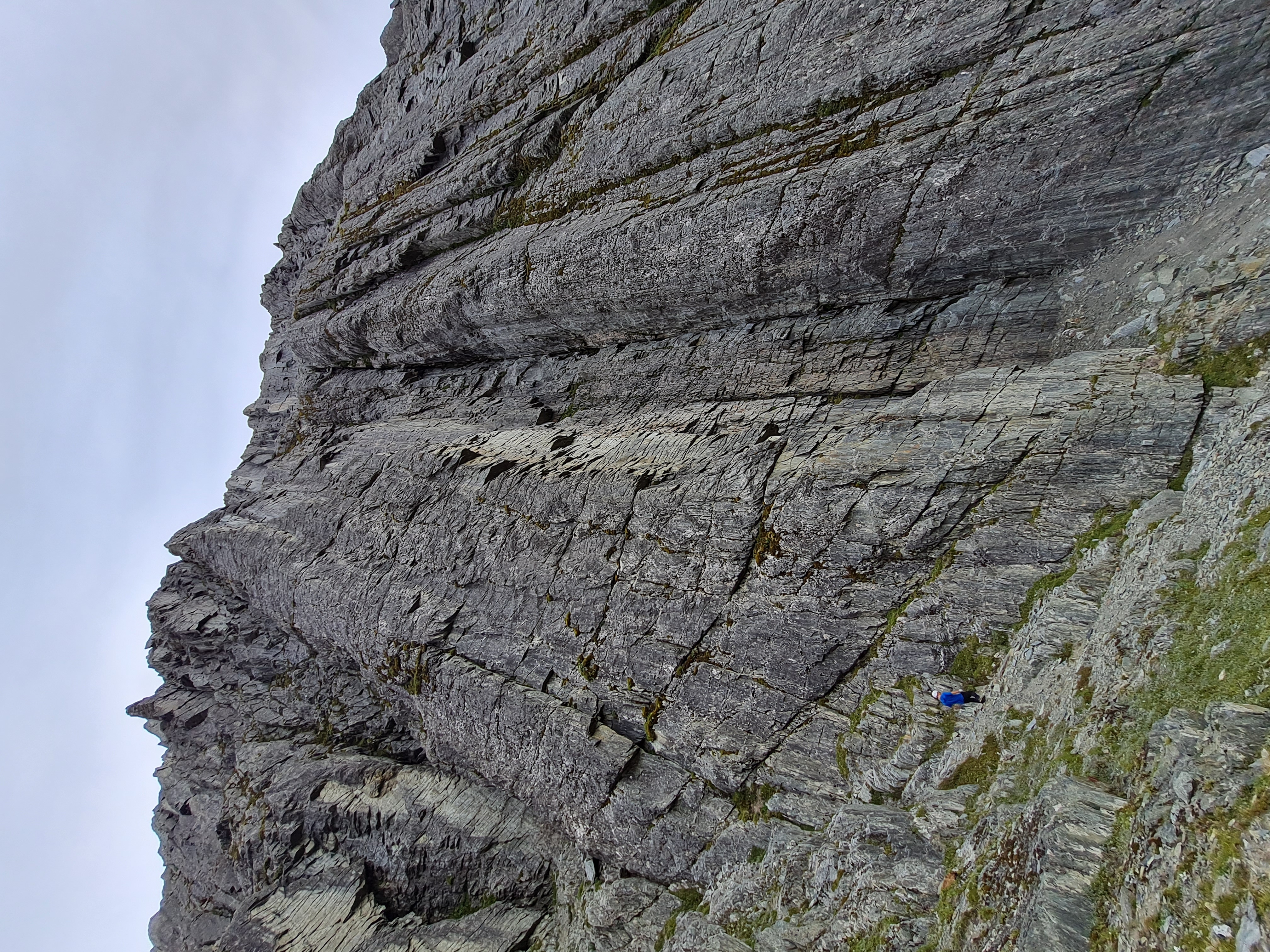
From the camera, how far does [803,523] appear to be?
60.3 ft

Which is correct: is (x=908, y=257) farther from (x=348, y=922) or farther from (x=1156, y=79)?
(x=348, y=922)

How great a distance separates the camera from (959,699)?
14.8 m

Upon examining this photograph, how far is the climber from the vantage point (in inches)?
580

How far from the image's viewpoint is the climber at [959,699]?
580 inches

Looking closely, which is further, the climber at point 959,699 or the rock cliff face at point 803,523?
the climber at point 959,699

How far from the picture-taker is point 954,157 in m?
17.5

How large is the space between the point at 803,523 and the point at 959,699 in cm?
590

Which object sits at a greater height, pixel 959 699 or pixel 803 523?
pixel 803 523

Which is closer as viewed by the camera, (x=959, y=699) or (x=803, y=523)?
(x=959, y=699)

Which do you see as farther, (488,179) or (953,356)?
(488,179)

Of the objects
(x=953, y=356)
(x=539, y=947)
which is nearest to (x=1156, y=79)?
(x=953, y=356)

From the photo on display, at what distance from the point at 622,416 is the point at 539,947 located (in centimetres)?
1907

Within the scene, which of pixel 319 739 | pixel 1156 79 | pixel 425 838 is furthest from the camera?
pixel 319 739

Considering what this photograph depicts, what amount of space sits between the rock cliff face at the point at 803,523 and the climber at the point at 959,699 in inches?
15.3
